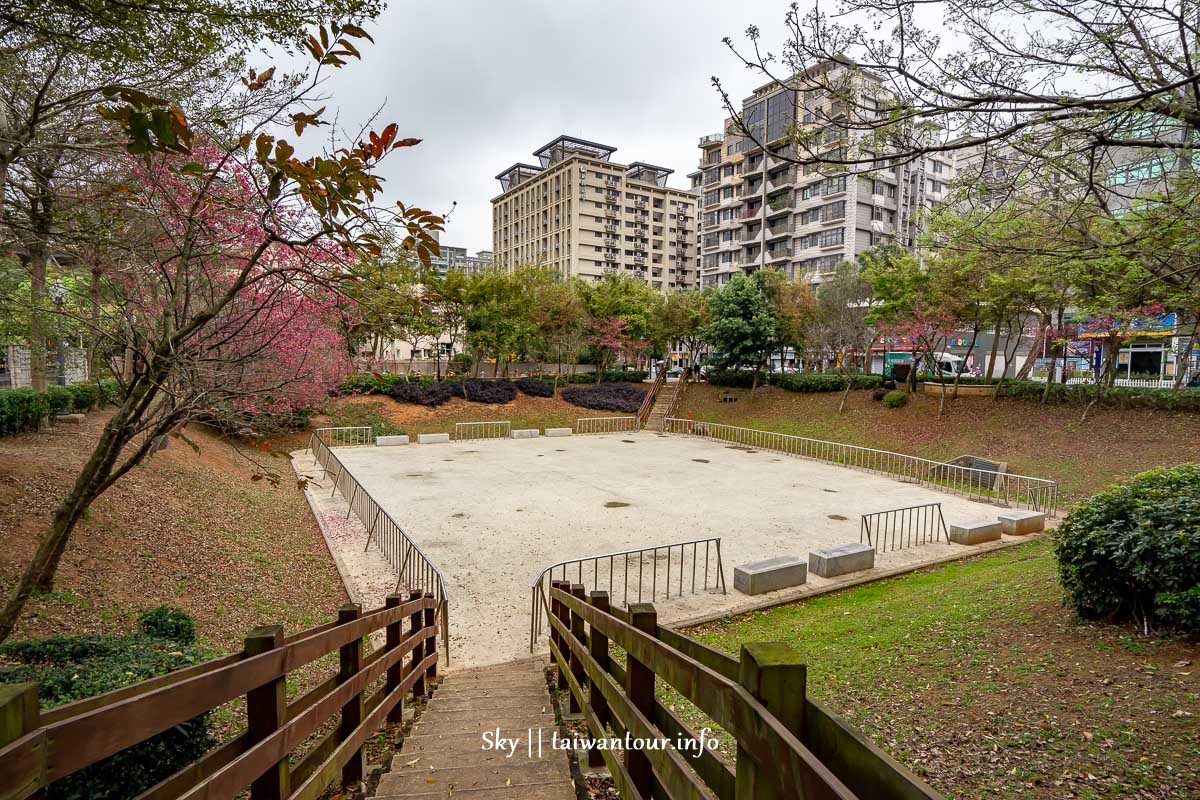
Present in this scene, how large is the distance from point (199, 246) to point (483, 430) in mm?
20962

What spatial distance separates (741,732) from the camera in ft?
4.19

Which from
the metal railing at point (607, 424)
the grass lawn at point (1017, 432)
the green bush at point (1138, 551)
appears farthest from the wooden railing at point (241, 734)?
the metal railing at point (607, 424)

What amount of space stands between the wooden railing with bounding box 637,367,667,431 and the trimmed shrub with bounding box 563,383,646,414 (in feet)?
1.05

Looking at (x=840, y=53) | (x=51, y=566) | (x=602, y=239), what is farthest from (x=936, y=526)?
(x=602, y=239)

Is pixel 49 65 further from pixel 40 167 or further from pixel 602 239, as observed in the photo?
pixel 602 239

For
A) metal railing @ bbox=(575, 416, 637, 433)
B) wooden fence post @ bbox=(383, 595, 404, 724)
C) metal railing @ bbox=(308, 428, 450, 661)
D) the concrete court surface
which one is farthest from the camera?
metal railing @ bbox=(575, 416, 637, 433)

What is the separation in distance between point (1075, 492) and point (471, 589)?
14632mm

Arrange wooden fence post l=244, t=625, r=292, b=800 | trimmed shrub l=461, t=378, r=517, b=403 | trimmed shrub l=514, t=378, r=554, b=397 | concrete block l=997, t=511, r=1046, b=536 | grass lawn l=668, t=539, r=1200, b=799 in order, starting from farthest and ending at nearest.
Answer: trimmed shrub l=514, t=378, r=554, b=397 < trimmed shrub l=461, t=378, r=517, b=403 < concrete block l=997, t=511, r=1046, b=536 < grass lawn l=668, t=539, r=1200, b=799 < wooden fence post l=244, t=625, r=292, b=800

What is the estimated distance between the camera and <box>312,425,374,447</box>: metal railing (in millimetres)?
22069

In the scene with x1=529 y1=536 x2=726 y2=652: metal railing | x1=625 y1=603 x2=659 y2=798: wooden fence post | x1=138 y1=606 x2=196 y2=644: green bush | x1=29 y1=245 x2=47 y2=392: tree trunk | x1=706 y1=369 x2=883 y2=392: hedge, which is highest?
x1=29 y1=245 x2=47 y2=392: tree trunk

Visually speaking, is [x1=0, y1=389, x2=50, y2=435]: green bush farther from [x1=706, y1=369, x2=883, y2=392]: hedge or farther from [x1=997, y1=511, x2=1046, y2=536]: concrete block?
[x1=706, y1=369, x2=883, y2=392]: hedge

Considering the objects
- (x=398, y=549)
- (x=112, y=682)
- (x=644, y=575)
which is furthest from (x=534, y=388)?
(x=112, y=682)

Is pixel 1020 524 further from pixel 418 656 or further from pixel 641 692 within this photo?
pixel 641 692

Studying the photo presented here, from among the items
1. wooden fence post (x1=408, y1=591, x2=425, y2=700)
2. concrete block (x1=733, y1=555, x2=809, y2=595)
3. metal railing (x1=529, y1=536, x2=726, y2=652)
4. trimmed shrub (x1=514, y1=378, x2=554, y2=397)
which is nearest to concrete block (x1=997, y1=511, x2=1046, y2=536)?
concrete block (x1=733, y1=555, x2=809, y2=595)
